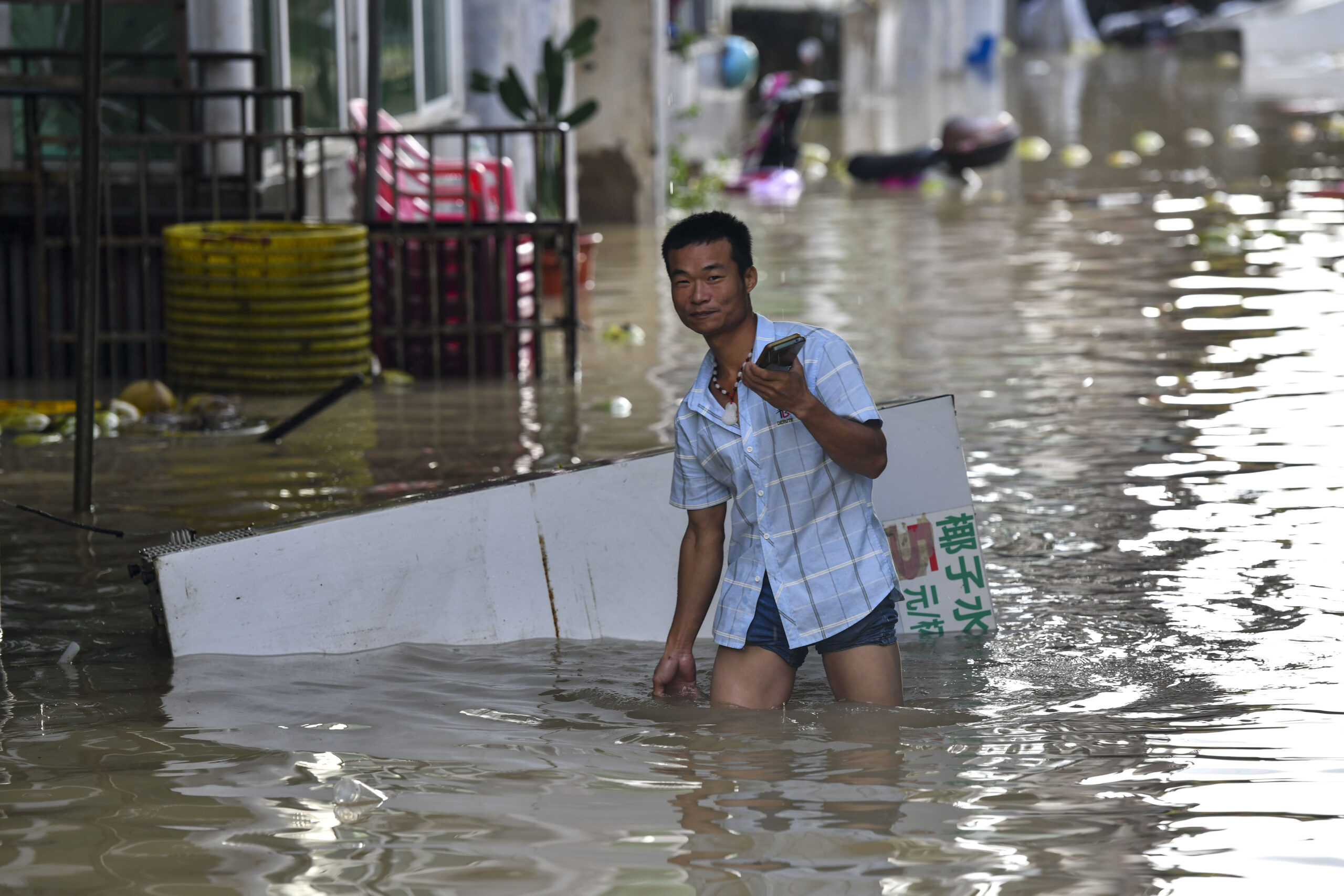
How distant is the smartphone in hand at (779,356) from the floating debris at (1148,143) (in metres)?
21.7

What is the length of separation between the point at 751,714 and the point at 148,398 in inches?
207

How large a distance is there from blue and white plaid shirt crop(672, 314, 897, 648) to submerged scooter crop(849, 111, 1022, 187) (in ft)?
57.6

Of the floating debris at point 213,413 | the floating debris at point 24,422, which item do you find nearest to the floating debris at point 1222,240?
the floating debris at point 213,413

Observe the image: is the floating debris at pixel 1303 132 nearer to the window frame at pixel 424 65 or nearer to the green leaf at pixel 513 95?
the window frame at pixel 424 65

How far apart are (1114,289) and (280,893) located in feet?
34.1

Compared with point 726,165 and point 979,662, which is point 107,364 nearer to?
point 979,662

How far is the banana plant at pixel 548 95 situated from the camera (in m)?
12.3

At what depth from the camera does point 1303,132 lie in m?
26.1

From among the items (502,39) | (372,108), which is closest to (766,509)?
(372,108)

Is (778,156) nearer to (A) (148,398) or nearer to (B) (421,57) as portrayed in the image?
(B) (421,57)

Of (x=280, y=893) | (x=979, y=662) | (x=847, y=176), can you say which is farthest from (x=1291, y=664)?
(x=847, y=176)

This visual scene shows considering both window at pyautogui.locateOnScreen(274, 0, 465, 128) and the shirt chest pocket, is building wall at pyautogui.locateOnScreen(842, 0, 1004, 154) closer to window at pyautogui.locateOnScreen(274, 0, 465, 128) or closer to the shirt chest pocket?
window at pyautogui.locateOnScreen(274, 0, 465, 128)

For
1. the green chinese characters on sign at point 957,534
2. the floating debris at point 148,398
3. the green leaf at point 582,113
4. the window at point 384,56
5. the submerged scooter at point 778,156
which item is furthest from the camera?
the submerged scooter at point 778,156

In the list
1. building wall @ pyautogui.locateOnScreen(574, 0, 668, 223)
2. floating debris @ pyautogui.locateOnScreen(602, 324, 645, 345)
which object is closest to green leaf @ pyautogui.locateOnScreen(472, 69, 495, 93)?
building wall @ pyautogui.locateOnScreen(574, 0, 668, 223)
